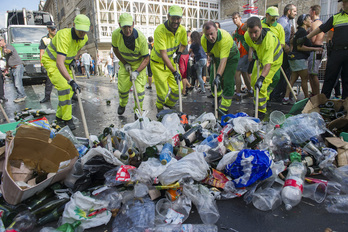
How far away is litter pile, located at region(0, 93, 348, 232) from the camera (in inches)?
69.9

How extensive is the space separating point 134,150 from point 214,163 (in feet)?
2.61

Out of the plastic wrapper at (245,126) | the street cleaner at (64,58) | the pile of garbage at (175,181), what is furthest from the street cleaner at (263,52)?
the street cleaner at (64,58)

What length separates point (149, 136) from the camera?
2.42 metres

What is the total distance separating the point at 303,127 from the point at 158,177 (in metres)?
1.78

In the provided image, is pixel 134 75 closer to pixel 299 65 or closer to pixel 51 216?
pixel 51 216

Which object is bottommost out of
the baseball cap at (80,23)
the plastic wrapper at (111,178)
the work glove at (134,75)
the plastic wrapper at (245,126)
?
the plastic wrapper at (111,178)

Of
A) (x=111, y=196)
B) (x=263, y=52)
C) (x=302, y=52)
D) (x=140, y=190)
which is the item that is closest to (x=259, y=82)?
(x=263, y=52)

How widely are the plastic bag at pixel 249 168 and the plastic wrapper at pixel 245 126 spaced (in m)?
0.57

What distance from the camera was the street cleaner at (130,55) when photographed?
378 cm

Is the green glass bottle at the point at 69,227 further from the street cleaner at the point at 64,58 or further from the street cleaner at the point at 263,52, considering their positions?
the street cleaner at the point at 263,52

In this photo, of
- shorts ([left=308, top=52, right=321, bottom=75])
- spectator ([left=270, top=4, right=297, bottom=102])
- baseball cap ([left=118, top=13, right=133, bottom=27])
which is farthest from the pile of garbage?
spectator ([left=270, top=4, right=297, bottom=102])

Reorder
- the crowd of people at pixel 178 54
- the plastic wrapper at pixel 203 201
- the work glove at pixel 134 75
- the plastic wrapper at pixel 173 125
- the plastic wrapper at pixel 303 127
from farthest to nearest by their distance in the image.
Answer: the work glove at pixel 134 75 < the crowd of people at pixel 178 54 < the plastic wrapper at pixel 173 125 < the plastic wrapper at pixel 303 127 < the plastic wrapper at pixel 203 201

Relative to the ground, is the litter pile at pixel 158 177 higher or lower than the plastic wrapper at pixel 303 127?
lower

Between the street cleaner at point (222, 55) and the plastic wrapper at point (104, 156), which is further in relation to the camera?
the street cleaner at point (222, 55)
